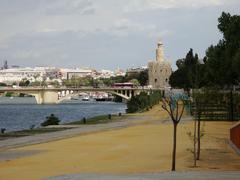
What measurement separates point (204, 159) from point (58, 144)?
35.9ft

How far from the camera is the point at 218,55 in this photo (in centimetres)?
4875

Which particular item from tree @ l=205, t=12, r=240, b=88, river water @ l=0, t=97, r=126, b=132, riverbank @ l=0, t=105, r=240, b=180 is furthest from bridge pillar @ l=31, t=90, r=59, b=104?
riverbank @ l=0, t=105, r=240, b=180

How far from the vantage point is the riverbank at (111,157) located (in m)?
21.2

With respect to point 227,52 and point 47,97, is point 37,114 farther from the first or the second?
point 227,52

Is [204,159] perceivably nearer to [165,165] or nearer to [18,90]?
[165,165]

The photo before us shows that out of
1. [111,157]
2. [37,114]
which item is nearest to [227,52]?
[111,157]

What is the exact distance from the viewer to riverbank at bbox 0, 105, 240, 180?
21250 mm

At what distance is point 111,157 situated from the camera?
26062 mm

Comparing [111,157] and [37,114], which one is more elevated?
[111,157]

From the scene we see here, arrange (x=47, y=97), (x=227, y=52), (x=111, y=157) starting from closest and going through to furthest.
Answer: (x=111, y=157) < (x=227, y=52) < (x=47, y=97)

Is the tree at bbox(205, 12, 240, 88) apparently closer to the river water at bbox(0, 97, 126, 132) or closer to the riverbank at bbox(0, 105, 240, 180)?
the riverbank at bbox(0, 105, 240, 180)

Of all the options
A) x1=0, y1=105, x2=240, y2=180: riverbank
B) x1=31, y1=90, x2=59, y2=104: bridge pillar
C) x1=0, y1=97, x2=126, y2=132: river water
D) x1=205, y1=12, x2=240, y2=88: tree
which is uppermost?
x1=205, y1=12, x2=240, y2=88: tree

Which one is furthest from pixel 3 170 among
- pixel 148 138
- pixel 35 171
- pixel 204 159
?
pixel 148 138

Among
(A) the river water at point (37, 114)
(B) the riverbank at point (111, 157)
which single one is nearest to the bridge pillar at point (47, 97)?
(A) the river water at point (37, 114)
